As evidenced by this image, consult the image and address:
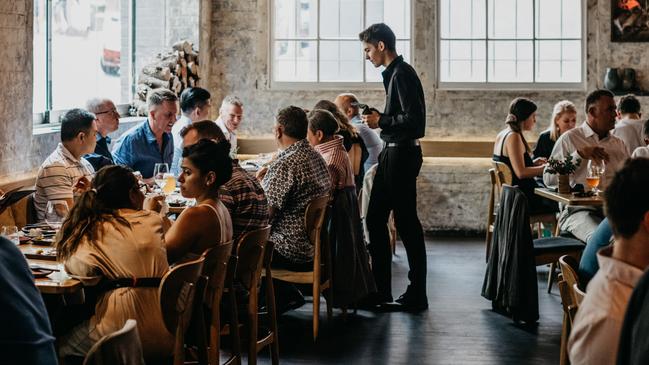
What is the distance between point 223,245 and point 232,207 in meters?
1.10

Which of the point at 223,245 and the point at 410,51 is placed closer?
the point at 223,245

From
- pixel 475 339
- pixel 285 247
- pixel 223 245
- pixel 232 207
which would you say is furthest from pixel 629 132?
pixel 223 245

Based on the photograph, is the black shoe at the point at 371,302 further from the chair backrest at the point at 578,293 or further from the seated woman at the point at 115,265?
the chair backrest at the point at 578,293

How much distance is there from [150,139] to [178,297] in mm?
3917

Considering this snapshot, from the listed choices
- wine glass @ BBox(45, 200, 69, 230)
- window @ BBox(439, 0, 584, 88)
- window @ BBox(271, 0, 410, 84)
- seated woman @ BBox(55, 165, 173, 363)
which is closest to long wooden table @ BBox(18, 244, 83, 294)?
seated woman @ BBox(55, 165, 173, 363)

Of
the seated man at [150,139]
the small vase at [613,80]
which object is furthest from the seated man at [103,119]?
the small vase at [613,80]

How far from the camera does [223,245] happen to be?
404 cm

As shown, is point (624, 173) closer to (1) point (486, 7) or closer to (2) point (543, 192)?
(2) point (543, 192)

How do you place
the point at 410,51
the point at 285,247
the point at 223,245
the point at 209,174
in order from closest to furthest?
1. the point at 223,245
2. the point at 209,174
3. the point at 285,247
4. the point at 410,51

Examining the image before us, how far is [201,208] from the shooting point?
431 cm

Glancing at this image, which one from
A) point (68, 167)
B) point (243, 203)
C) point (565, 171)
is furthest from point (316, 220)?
point (565, 171)

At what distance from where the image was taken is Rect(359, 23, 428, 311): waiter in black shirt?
6906 millimetres

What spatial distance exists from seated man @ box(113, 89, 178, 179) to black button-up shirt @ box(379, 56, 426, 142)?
165cm

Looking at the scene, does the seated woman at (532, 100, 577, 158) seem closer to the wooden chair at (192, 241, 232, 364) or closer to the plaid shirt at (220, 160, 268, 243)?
the plaid shirt at (220, 160, 268, 243)
